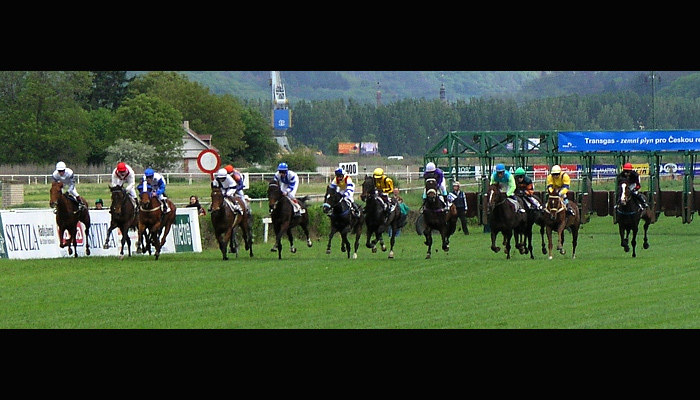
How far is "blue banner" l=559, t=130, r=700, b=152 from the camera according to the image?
3800 centimetres

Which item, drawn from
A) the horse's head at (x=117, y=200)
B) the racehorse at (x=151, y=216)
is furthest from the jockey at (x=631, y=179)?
the horse's head at (x=117, y=200)

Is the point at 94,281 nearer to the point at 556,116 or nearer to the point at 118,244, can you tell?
the point at 118,244

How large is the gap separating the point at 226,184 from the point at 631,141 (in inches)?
669

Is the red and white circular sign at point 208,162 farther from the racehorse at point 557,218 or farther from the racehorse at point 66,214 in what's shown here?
the racehorse at point 557,218

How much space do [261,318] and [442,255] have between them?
38.4 ft

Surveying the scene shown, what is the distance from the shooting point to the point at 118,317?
16031mm

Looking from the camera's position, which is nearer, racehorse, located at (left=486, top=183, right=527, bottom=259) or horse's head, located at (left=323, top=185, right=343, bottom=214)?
racehorse, located at (left=486, top=183, right=527, bottom=259)

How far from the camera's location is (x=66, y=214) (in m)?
25.3

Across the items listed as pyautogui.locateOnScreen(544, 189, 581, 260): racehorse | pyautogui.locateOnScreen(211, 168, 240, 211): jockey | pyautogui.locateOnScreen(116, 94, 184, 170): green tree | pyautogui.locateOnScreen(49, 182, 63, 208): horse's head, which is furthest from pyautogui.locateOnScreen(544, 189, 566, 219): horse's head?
pyautogui.locateOnScreen(116, 94, 184, 170): green tree

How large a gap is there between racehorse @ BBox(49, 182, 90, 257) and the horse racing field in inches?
26.0

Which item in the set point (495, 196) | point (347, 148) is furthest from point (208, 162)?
point (347, 148)

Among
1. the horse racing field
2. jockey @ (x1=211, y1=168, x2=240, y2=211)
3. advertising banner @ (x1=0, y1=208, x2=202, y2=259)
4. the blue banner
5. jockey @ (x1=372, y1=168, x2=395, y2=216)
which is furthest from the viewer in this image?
the blue banner

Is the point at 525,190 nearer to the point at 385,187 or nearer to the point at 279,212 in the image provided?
the point at 385,187

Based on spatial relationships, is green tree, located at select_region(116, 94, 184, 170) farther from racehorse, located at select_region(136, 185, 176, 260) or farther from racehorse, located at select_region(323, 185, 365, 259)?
racehorse, located at select_region(323, 185, 365, 259)
